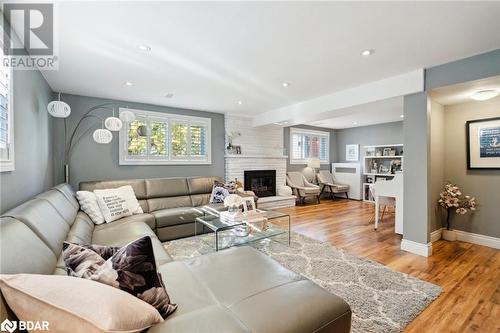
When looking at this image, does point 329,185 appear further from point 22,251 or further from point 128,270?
point 22,251

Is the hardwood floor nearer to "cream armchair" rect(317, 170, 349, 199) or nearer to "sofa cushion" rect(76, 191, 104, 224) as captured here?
"cream armchair" rect(317, 170, 349, 199)

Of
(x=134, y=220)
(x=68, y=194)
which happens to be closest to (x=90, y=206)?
(x=68, y=194)

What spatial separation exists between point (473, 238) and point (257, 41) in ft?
Answer: 13.1

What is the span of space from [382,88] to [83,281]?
372cm

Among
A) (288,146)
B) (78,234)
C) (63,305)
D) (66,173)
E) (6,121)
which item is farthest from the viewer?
(288,146)

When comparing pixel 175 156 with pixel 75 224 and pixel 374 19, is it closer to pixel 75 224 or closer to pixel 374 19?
pixel 75 224

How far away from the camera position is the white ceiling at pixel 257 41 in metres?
1.75

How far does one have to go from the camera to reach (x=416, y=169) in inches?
115

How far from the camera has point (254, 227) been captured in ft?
9.28

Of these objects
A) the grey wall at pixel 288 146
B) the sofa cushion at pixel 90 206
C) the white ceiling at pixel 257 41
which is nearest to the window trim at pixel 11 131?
the white ceiling at pixel 257 41

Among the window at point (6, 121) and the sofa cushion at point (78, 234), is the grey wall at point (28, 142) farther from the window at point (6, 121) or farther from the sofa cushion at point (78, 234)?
the sofa cushion at point (78, 234)

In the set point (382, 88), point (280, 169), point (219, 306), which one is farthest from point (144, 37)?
point (280, 169)

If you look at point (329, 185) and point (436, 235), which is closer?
point (436, 235)

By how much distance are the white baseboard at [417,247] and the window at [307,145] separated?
4.09 metres
